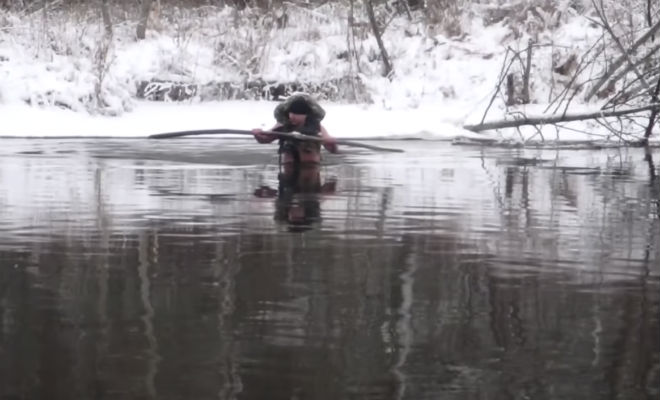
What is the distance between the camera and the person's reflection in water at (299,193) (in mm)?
11388

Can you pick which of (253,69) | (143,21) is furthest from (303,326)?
(143,21)

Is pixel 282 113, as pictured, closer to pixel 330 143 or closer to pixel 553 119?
pixel 330 143

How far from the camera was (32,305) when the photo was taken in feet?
23.9

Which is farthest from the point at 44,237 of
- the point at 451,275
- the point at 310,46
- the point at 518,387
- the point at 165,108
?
the point at 310,46

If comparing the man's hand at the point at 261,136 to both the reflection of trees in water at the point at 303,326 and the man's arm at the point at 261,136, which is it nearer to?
the man's arm at the point at 261,136

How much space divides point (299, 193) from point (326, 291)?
243 inches

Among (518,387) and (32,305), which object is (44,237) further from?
(518,387)

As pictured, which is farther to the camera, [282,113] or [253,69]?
[253,69]

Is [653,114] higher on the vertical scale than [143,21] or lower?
lower

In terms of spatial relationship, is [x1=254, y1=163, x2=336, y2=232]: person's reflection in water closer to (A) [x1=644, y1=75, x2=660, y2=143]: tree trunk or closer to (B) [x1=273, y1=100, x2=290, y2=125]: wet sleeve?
(B) [x1=273, y1=100, x2=290, y2=125]: wet sleeve

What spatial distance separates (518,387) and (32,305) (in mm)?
3050

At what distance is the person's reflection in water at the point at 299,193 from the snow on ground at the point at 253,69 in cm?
775

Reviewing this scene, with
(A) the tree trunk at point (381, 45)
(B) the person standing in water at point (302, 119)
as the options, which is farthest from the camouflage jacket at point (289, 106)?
(A) the tree trunk at point (381, 45)

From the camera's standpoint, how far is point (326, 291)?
7.75 metres
